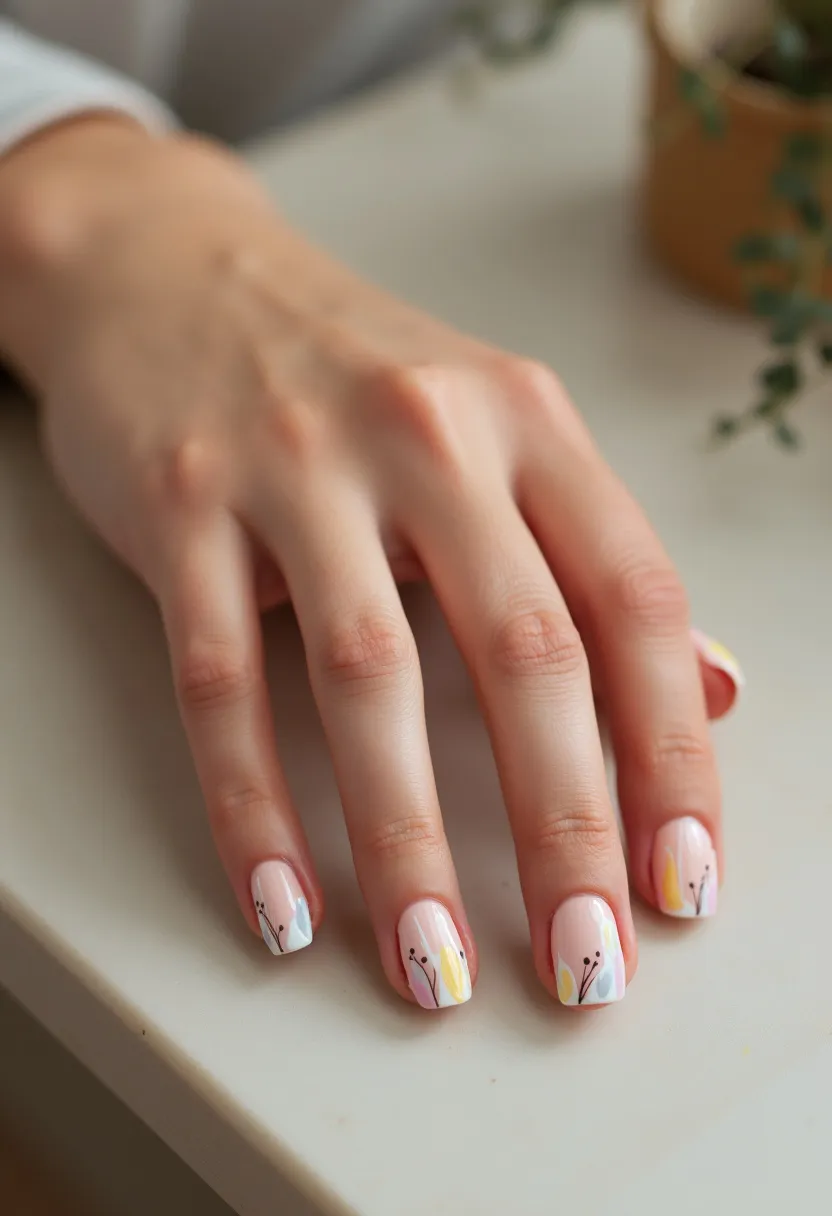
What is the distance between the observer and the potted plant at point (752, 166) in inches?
23.4

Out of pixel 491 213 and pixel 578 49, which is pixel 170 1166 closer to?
pixel 491 213

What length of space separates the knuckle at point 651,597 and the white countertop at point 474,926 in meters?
0.05

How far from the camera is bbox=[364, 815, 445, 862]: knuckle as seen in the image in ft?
1.42

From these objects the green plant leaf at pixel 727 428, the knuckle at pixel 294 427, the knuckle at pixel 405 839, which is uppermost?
the knuckle at pixel 294 427

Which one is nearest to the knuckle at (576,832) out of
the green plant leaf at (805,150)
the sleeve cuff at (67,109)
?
the green plant leaf at (805,150)

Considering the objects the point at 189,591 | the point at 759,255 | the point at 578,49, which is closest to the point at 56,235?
the point at 189,591

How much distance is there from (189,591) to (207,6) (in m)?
0.62

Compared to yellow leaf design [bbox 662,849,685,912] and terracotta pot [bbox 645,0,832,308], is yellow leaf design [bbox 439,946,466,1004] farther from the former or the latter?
terracotta pot [bbox 645,0,832,308]

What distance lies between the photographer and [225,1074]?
0.40m

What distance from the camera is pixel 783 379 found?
1.92 ft

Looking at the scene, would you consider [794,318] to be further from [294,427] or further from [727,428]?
[294,427]

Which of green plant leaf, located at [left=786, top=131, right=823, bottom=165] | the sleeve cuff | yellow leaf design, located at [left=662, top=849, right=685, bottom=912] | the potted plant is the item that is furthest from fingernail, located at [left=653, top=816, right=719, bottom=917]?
the sleeve cuff

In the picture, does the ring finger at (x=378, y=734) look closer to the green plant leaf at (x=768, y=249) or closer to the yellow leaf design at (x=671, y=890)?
the yellow leaf design at (x=671, y=890)

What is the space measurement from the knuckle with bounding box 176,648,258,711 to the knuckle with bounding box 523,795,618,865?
125 mm
